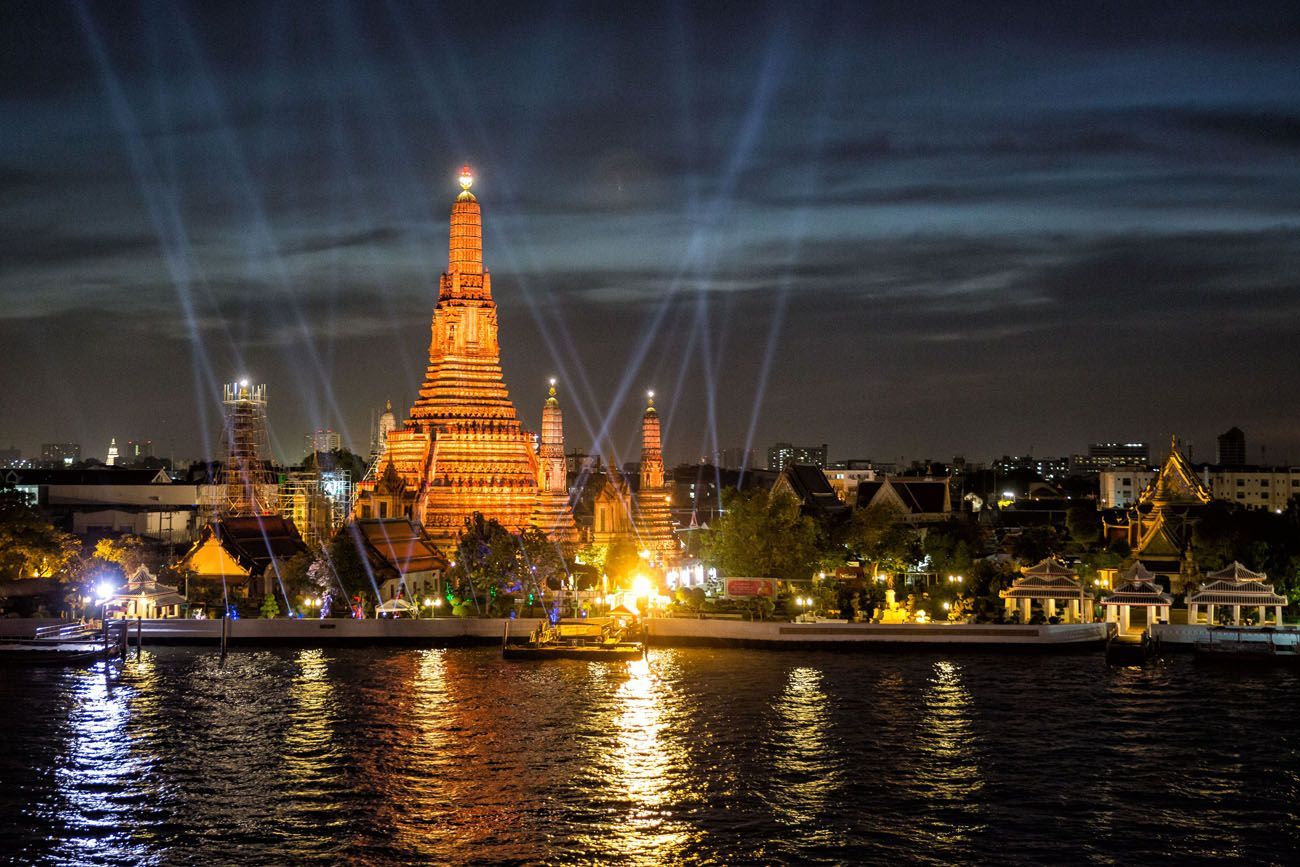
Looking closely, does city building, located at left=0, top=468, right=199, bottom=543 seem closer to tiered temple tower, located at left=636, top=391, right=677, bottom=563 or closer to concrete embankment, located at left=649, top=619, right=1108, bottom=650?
tiered temple tower, located at left=636, top=391, right=677, bottom=563

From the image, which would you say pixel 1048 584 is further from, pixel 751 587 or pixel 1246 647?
pixel 751 587

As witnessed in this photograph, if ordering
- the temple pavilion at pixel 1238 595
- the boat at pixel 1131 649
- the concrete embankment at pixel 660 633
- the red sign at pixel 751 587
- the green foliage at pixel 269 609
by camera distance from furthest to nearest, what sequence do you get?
1. the red sign at pixel 751 587
2. the green foliage at pixel 269 609
3. the concrete embankment at pixel 660 633
4. the temple pavilion at pixel 1238 595
5. the boat at pixel 1131 649

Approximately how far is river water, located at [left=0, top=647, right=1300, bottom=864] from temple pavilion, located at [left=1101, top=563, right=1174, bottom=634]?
20.7 ft

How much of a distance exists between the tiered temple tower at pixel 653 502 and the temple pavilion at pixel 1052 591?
81.8 feet

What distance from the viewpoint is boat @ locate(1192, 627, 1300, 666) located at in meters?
55.5

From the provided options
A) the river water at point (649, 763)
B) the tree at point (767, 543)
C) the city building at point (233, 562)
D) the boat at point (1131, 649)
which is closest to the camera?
the river water at point (649, 763)

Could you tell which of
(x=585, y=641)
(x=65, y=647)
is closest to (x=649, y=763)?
(x=585, y=641)

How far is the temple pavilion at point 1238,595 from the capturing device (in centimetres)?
5938

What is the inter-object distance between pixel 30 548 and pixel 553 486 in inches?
1108

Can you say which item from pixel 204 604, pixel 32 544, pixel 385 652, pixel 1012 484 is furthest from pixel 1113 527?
pixel 1012 484

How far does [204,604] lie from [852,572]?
31.3m

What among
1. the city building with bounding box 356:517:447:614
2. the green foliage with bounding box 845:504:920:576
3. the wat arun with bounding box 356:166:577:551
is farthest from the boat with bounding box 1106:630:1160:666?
the wat arun with bounding box 356:166:577:551

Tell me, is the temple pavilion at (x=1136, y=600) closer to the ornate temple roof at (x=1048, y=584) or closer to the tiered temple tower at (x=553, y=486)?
the ornate temple roof at (x=1048, y=584)

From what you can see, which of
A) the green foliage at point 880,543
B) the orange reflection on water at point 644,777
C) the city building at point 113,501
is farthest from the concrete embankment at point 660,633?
the city building at point 113,501
